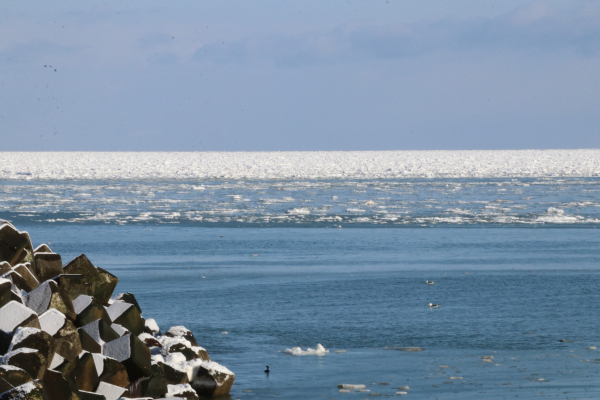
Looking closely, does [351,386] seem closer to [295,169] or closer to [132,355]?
[132,355]

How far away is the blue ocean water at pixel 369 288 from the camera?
6.47 m

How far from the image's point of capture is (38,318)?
5.66 metres

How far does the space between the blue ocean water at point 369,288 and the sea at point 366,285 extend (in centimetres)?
2

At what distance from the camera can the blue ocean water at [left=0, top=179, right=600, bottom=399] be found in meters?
6.47

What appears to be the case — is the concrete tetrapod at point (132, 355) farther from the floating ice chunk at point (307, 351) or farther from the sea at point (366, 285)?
the floating ice chunk at point (307, 351)

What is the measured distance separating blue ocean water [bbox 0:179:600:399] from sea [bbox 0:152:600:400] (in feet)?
0.08

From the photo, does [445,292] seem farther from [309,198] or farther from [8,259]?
[309,198]

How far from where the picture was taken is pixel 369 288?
33.9ft

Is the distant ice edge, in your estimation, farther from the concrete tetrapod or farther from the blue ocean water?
the concrete tetrapod

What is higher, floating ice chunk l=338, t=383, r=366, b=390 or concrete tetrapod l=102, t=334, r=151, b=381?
concrete tetrapod l=102, t=334, r=151, b=381

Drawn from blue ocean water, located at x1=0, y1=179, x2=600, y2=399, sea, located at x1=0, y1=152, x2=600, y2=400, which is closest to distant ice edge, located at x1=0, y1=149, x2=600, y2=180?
sea, located at x1=0, y1=152, x2=600, y2=400

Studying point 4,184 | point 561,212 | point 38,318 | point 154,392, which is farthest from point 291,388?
point 4,184

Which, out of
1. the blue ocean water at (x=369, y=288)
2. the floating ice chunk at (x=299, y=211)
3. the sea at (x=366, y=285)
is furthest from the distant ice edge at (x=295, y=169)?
the blue ocean water at (x=369, y=288)

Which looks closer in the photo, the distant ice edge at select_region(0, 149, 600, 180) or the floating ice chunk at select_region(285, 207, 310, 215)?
the floating ice chunk at select_region(285, 207, 310, 215)
